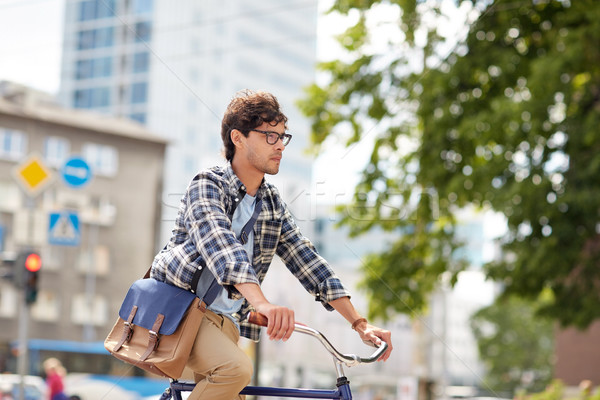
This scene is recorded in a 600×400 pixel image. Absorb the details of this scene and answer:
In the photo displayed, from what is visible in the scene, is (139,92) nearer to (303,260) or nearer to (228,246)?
(303,260)

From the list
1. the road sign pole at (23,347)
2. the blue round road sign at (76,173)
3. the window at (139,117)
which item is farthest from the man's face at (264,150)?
the window at (139,117)

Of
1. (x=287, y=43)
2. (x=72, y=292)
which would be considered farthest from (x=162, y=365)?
(x=287, y=43)

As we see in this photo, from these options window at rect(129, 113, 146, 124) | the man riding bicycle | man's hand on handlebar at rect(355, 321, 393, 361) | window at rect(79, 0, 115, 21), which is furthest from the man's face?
window at rect(79, 0, 115, 21)

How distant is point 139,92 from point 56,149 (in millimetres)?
40547

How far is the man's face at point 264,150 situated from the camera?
2555 mm

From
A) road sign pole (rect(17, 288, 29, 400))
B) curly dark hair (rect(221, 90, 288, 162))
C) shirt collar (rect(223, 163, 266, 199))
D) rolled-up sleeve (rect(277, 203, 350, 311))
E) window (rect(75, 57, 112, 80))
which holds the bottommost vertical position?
road sign pole (rect(17, 288, 29, 400))

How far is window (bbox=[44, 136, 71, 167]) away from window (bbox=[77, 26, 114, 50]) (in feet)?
141

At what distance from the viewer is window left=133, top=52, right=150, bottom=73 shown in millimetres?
83525

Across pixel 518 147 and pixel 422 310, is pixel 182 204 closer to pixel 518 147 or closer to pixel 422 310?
pixel 518 147

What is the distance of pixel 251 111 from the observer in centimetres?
256

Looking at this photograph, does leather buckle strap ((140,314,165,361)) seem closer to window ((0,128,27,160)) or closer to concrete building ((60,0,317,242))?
window ((0,128,27,160))

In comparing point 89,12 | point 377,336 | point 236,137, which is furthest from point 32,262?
point 89,12

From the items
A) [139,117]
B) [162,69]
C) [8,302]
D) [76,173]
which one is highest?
[162,69]

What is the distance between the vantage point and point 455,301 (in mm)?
97438
